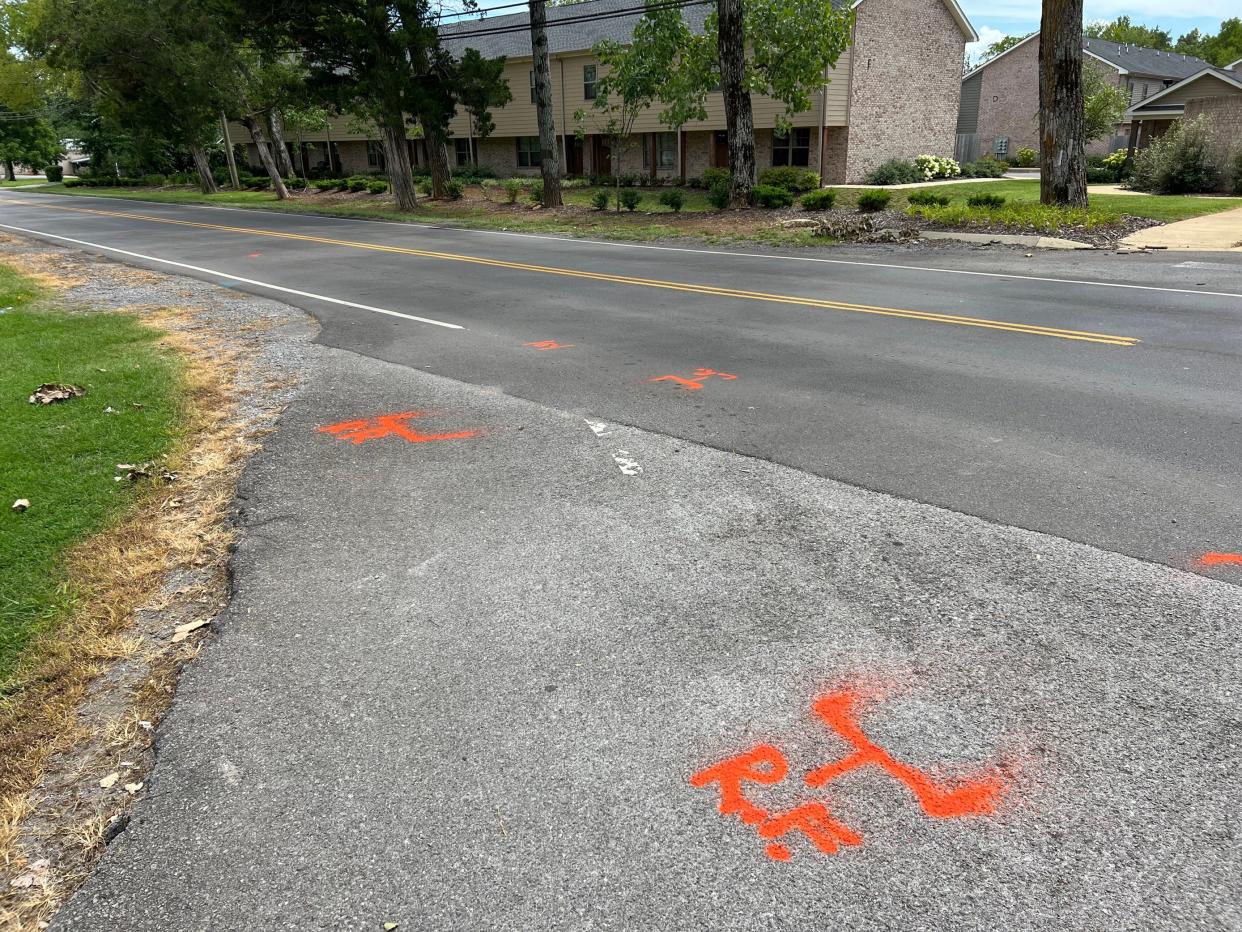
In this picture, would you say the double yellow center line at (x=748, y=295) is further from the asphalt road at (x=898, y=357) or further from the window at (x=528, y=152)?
the window at (x=528, y=152)

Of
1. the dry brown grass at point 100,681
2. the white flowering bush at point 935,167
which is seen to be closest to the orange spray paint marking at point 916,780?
the dry brown grass at point 100,681

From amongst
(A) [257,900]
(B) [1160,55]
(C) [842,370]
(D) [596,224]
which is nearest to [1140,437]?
(C) [842,370]

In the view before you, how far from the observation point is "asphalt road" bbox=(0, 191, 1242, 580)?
5477mm

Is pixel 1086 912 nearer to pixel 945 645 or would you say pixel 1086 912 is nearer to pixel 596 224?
pixel 945 645

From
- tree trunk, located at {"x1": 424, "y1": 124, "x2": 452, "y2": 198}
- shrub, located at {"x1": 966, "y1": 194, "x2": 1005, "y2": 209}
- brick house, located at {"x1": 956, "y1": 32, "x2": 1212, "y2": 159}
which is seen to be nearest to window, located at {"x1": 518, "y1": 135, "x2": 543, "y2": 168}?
tree trunk, located at {"x1": 424, "y1": 124, "x2": 452, "y2": 198}

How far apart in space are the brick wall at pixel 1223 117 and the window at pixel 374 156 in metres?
40.1

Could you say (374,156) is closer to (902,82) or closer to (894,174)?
(902,82)

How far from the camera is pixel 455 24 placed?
46812 mm

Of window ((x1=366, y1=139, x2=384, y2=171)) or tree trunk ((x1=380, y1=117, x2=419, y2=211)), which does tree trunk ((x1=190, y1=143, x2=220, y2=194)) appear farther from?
tree trunk ((x1=380, y1=117, x2=419, y2=211))

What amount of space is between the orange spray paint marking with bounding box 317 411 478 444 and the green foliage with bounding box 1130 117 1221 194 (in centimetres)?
2796

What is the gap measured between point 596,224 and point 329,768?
21.9 m

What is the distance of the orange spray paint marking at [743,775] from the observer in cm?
290

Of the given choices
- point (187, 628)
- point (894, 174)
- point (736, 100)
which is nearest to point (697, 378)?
point (187, 628)

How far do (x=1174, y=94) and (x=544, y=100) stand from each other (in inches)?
1146
